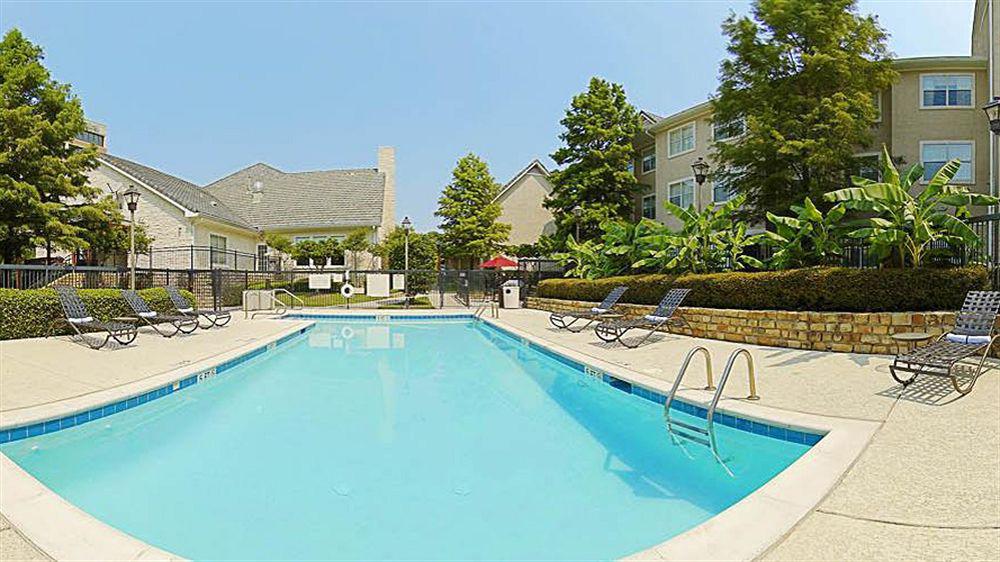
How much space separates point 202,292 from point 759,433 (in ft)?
72.7

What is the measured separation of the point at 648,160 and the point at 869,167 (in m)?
12.2

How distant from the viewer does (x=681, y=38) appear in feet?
54.3

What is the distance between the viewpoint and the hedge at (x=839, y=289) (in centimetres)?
992

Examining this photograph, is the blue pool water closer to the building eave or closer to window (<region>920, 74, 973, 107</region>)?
the building eave

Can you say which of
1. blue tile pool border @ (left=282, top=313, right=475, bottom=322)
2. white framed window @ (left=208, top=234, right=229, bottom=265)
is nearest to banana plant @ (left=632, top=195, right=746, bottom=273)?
blue tile pool border @ (left=282, top=313, right=475, bottom=322)

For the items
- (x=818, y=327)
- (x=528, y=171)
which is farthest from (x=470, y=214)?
(x=818, y=327)

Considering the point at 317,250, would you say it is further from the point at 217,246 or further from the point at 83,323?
the point at 83,323

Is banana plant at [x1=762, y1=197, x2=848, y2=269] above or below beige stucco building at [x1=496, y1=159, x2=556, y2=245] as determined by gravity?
below

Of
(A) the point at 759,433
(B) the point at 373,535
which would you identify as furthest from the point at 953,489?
(B) the point at 373,535

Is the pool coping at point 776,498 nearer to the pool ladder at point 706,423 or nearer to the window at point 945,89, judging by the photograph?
the pool ladder at point 706,423

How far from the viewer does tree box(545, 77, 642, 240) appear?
2728cm

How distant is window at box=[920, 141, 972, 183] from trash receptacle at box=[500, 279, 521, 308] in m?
15.5

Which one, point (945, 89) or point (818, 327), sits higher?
point (945, 89)

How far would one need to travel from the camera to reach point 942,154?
746 inches
